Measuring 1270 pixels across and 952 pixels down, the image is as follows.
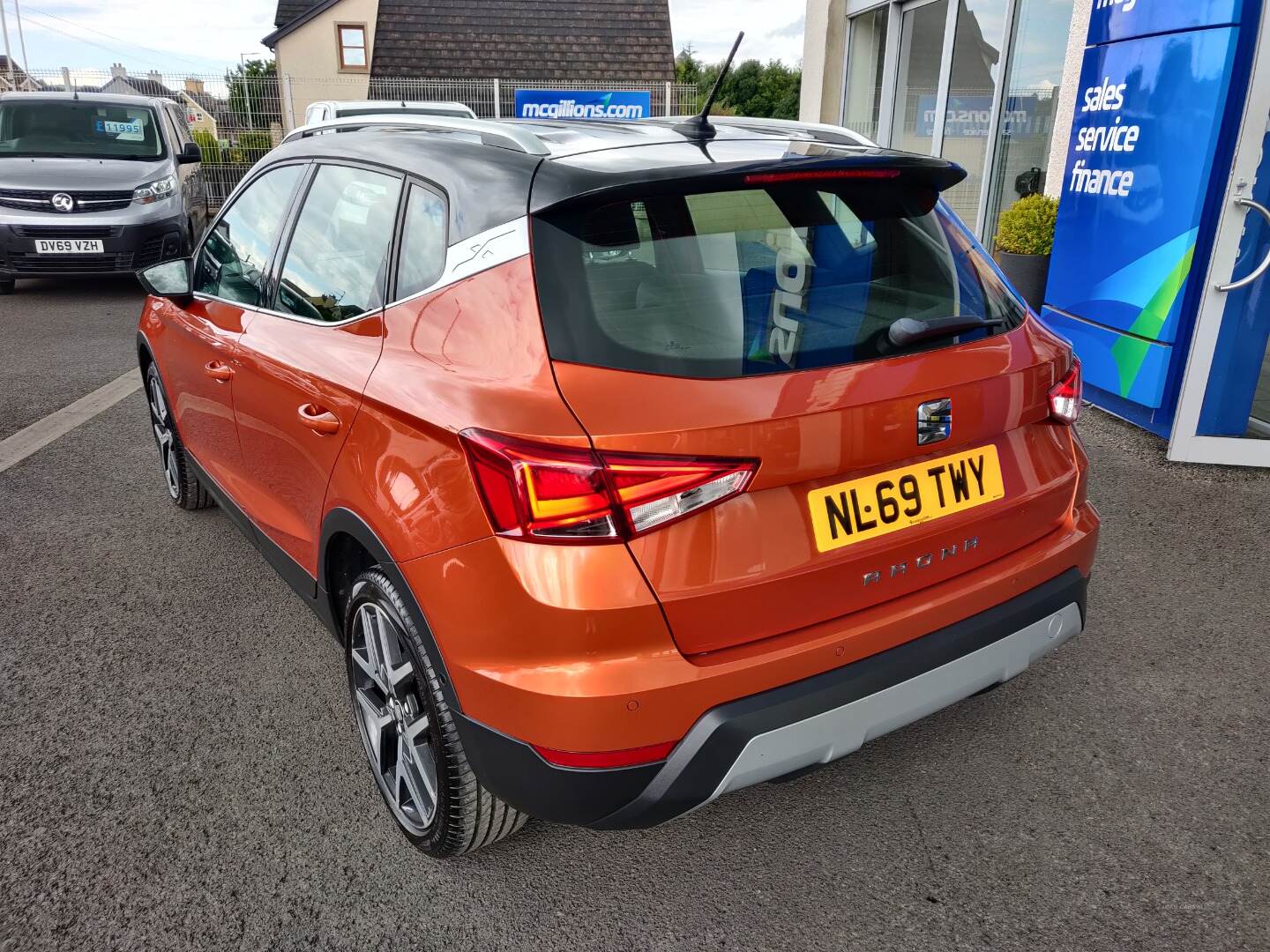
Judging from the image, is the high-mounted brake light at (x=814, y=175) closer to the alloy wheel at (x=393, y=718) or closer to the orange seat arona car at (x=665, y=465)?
the orange seat arona car at (x=665, y=465)

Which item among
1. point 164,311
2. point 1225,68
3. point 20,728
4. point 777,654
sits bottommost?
point 20,728

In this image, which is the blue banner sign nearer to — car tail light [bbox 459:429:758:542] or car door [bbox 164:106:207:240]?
car tail light [bbox 459:429:758:542]

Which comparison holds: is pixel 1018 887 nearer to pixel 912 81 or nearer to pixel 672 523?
pixel 672 523

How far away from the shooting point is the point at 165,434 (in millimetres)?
4625

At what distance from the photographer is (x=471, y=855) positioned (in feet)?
8.08

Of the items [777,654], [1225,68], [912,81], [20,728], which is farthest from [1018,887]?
[912,81]

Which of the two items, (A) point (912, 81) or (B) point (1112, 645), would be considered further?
(A) point (912, 81)

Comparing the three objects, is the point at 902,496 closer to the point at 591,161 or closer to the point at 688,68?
the point at 591,161

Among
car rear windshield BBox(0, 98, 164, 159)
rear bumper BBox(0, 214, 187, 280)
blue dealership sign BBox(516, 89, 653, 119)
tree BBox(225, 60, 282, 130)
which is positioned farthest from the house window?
rear bumper BBox(0, 214, 187, 280)

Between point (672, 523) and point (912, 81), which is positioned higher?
point (912, 81)

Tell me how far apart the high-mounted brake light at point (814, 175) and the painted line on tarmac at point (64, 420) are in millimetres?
4770

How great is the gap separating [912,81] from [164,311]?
913 centimetres

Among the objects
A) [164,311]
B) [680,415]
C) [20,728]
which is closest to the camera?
[680,415]

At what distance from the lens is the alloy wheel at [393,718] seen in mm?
2342
